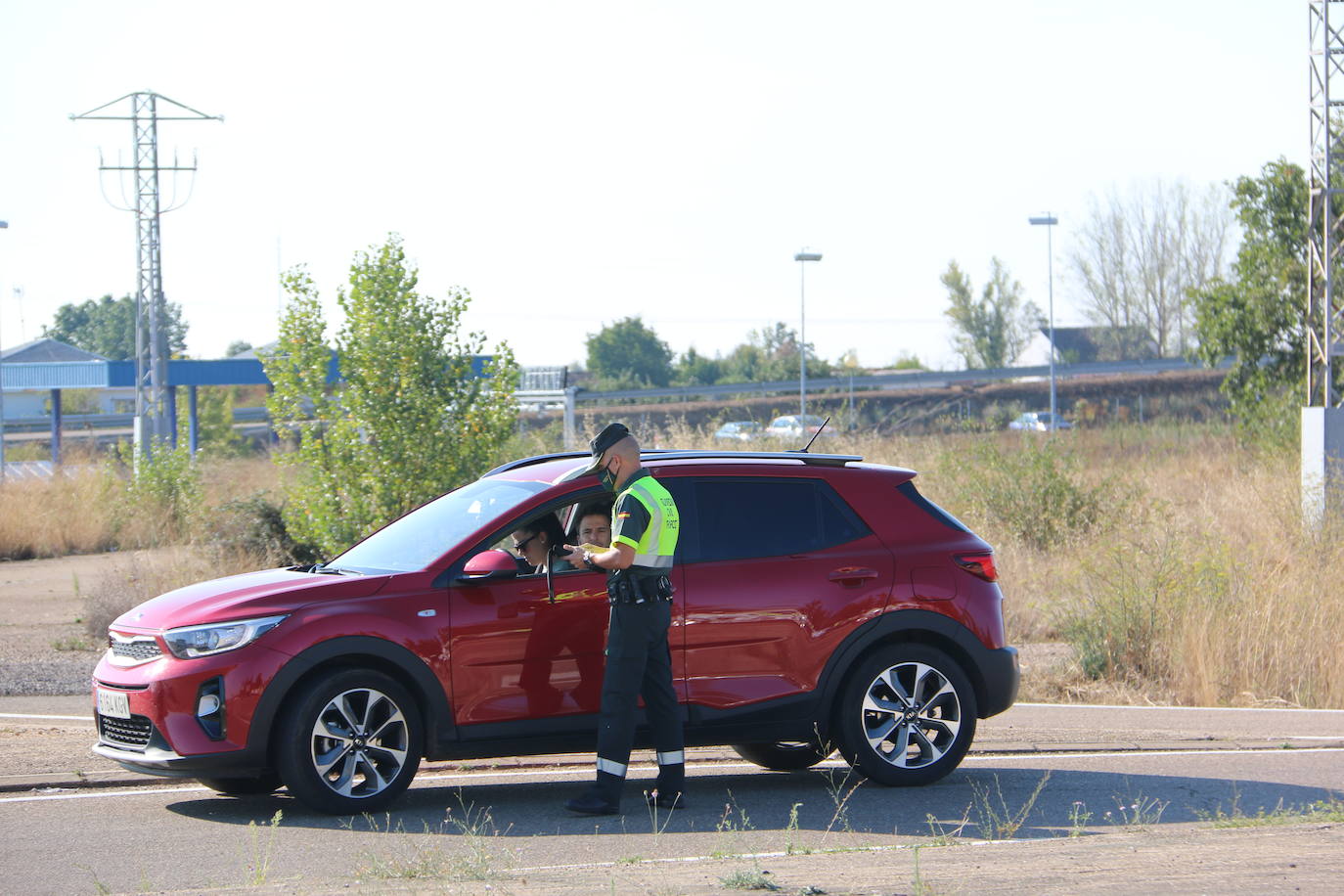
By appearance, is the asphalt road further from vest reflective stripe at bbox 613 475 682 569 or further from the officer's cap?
the officer's cap

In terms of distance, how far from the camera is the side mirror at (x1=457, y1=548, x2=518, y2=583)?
23.9 feet

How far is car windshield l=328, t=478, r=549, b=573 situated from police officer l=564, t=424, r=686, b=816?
63 centimetres

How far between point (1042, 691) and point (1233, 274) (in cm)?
2053

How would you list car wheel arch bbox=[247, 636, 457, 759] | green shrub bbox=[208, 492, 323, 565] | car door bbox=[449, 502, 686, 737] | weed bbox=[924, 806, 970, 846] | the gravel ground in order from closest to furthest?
weed bbox=[924, 806, 970, 846] → car wheel arch bbox=[247, 636, 457, 759] → car door bbox=[449, 502, 686, 737] → the gravel ground → green shrub bbox=[208, 492, 323, 565]

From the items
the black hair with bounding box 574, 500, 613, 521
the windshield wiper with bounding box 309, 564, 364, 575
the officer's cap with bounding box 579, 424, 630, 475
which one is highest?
the officer's cap with bounding box 579, 424, 630, 475

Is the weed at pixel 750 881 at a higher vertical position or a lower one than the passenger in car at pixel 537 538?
lower

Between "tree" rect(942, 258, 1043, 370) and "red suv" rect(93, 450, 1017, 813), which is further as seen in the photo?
"tree" rect(942, 258, 1043, 370)

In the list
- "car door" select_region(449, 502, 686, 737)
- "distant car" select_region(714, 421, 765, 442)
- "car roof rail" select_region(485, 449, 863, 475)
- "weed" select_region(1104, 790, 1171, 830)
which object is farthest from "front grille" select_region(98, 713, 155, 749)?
"distant car" select_region(714, 421, 765, 442)

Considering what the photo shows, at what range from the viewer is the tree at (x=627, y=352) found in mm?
89000

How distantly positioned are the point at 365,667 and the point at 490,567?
2.54 ft

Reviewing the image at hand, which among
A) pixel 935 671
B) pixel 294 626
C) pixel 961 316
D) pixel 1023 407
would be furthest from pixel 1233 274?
pixel 961 316

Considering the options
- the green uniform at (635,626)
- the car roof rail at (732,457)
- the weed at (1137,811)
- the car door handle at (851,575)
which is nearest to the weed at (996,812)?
the weed at (1137,811)

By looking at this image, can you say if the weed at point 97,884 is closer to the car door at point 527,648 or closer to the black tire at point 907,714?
the car door at point 527,648

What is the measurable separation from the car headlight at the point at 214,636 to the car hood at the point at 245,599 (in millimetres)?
37
